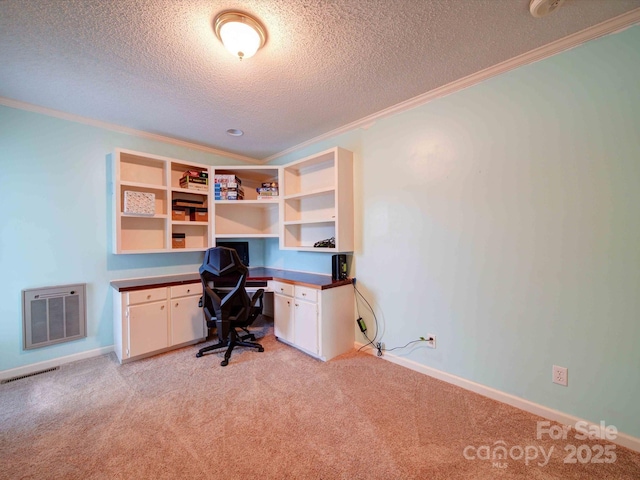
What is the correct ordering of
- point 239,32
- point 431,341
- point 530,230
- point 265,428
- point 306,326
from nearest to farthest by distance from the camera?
point 239,32 → point 265,428 → point 530,230 → point 431,341 → point 306,326

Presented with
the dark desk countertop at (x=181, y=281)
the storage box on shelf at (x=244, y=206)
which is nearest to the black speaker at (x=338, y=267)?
the dark desk countertop at (x=181, y=281)

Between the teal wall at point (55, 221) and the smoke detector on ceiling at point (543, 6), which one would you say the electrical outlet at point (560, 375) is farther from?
the teal wall at point (55, 221)

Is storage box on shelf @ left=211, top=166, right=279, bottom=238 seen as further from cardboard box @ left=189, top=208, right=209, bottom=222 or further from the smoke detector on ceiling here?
the smoke detector on ceiling

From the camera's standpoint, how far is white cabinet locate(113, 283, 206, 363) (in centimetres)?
257

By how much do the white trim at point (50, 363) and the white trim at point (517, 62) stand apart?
3792 mm

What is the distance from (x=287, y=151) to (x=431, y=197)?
2.31 metres

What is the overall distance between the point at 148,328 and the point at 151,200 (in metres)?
1.44

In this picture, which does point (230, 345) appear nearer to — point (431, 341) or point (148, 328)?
point (148, 328)

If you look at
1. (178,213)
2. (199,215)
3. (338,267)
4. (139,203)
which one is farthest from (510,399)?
(139,203)

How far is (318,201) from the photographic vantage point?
3379mm

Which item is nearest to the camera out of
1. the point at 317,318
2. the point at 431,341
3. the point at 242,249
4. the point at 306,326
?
the point at 431,341

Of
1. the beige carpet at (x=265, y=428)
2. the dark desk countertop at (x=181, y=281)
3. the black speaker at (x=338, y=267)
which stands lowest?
the beige carpet at (x=265, y=428)

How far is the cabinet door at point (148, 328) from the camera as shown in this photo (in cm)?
258

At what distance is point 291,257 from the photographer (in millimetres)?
3768
